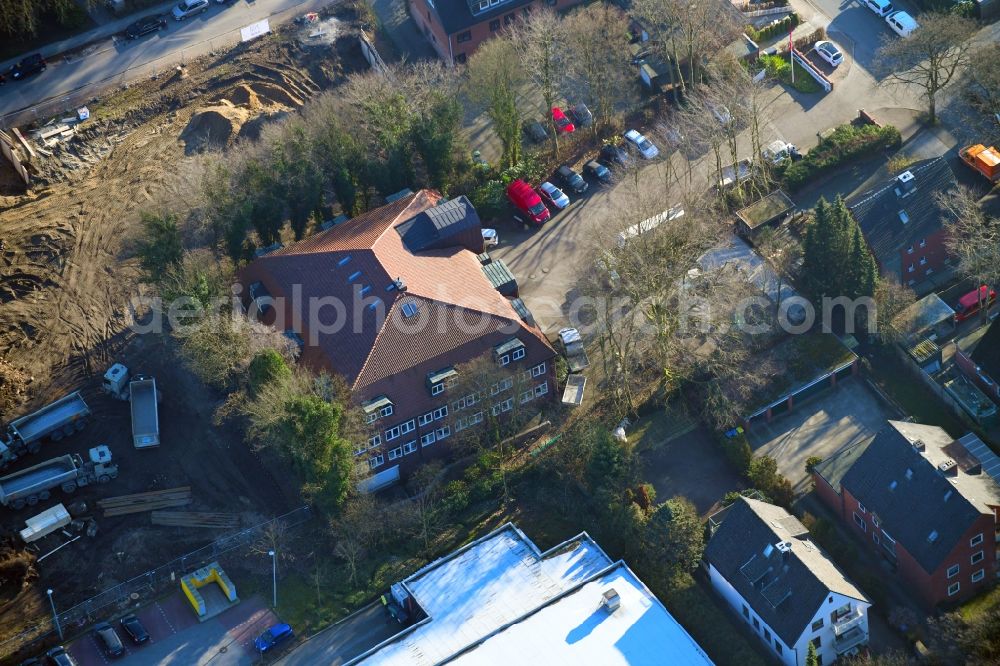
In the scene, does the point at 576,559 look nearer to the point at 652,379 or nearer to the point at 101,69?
the point at 652,379

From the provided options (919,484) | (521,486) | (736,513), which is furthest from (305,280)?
(919,484)

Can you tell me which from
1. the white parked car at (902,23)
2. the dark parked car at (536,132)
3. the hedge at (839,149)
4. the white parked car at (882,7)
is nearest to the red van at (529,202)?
the dark parked car at (536,132)

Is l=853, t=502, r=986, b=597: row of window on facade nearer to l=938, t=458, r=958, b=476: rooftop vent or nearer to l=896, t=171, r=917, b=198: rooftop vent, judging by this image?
l=938, t=458, r=958, b=476: rooftop vent

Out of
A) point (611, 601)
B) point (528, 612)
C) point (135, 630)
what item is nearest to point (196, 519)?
point (135, 630)

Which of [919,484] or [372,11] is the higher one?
[372,11]

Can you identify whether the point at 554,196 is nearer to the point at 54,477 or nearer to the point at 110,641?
the point at 54,477

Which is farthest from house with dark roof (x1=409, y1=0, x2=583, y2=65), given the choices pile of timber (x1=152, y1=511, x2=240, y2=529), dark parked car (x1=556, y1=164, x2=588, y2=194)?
pile of timber (x1=152, y1=511, x2=240, y2=529)

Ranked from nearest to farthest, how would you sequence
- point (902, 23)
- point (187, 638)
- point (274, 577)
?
point (187, 638)
point (274, 577)
point (902, 23)
